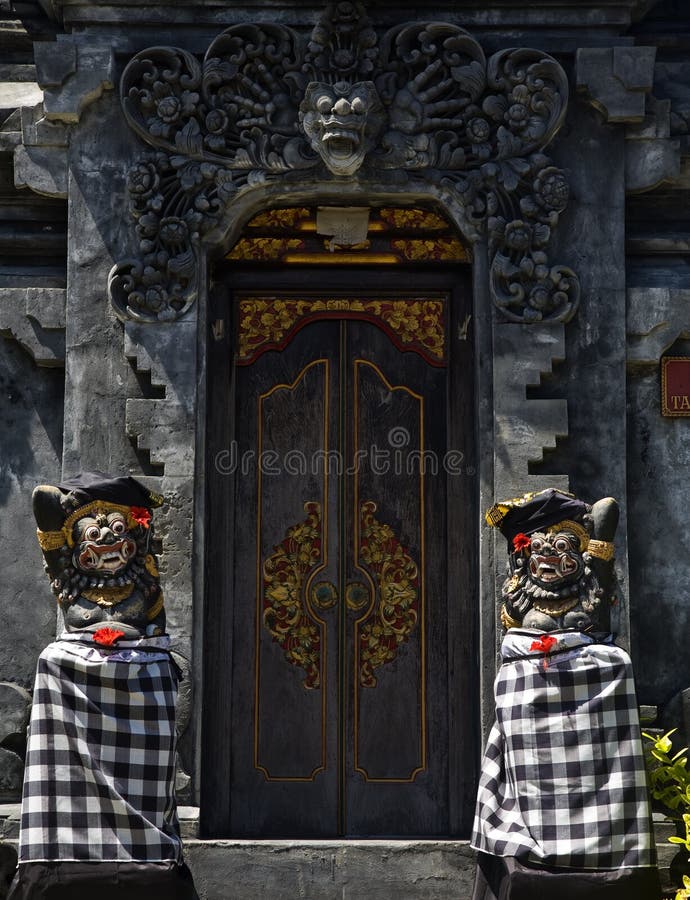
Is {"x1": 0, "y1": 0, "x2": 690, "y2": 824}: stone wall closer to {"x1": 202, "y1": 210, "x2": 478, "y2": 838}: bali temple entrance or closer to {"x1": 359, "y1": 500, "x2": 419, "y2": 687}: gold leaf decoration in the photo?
{"x1": 202, "y1": 210, "x2": 478, "y2": 838}: bali temple entrance

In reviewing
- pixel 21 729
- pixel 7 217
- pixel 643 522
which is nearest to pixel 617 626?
pixel 643 522

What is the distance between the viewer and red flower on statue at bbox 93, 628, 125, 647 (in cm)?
646

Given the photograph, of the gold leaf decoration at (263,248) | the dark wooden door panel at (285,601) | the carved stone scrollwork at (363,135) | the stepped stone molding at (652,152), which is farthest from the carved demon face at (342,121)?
the stepped stone molding at (652,152)

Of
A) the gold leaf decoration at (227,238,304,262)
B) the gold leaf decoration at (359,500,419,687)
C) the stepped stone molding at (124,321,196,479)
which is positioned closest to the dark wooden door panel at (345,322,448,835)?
the gold leaf decoration at (359,500,419,687)

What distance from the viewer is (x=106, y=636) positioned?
21.2 ft

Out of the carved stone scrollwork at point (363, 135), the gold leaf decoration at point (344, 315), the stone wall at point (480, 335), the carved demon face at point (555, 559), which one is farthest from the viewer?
the gold leaf decoration at point (344, 315)

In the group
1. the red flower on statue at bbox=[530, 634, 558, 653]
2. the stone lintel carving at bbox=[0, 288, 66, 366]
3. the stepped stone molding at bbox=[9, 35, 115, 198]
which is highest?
the stepped stone molding at bbox=[9, 35, 115, 198]

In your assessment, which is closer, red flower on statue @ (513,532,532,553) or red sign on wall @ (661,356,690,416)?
A: red flower on statue @ (513,532,532,553)

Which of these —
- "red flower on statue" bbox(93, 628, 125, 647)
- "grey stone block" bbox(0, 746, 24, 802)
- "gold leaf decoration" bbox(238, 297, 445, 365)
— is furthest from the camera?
"gold leaf decoration" bbox(238, 297, 445, 365)

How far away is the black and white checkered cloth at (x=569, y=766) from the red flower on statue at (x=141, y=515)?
68.6 inches

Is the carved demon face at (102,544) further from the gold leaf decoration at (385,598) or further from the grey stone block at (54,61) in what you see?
the grey stone block at (54,61)

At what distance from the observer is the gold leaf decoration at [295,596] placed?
7.98 meters

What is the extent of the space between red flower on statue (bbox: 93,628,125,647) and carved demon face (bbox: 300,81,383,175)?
2.80 metres

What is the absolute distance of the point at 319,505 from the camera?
26.5ft
